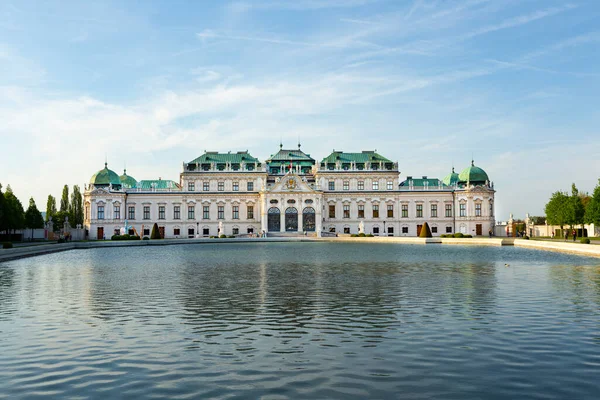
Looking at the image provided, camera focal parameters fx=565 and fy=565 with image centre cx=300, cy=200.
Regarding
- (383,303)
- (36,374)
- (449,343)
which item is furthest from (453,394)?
(383,303)

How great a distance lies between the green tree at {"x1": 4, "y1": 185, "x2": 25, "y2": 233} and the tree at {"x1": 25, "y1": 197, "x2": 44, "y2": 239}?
666 centimetres

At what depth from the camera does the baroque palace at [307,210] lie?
4471 inches

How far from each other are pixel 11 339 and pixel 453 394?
11.9 metres

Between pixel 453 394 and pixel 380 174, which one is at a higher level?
pixel 380 174

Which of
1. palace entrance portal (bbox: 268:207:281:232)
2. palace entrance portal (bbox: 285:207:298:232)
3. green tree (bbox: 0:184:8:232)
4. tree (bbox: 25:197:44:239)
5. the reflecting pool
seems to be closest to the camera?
the reflecting pool

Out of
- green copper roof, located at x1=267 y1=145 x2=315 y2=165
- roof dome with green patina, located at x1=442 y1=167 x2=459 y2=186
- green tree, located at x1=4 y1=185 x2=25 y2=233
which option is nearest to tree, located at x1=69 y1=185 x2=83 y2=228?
green tree, located at x1=4 y1=185 x2=25 y2=233

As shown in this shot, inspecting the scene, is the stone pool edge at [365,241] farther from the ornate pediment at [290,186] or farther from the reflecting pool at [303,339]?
the reflecting pool at [303,339]

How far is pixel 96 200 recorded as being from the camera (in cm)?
11200

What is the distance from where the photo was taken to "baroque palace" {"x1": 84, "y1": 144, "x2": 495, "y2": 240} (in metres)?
114

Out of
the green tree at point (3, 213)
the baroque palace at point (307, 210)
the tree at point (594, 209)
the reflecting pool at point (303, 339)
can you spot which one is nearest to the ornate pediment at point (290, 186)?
the baroque palace at point (307, 210)

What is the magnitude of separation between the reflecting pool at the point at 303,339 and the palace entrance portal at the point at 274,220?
3260 inches

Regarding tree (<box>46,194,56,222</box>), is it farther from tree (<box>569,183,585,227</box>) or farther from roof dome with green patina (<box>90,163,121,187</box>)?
tree (<box>569,183,585,227</box>)

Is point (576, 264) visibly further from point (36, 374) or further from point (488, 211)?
point (488, 211)

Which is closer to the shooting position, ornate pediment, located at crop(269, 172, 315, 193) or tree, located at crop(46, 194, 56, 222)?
ornate pediment, located at crop(269, 172, 315, 193)
